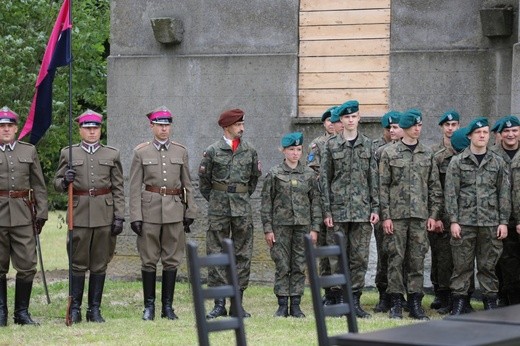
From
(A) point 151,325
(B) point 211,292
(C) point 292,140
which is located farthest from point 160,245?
(B) point 211,292

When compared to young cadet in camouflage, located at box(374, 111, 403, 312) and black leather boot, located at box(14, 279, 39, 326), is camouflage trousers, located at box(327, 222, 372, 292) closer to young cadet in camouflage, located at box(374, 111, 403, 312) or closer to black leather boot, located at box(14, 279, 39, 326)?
young cadet in camouflage, located at box(374, 111, 403, 312)

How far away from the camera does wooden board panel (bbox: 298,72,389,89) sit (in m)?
15.1

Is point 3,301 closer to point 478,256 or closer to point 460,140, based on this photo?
point 478,256

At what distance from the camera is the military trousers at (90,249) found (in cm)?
1230

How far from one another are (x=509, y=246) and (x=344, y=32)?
395 cm

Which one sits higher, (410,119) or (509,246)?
(410,119)

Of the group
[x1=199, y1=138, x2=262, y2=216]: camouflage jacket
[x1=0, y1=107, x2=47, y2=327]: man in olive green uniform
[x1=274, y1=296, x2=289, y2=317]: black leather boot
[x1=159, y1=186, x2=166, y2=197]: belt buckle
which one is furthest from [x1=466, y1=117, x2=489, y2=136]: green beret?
[x1=0, y1=107, x2=47, y2=327]: man in olive green uniform

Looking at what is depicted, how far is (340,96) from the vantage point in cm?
1532

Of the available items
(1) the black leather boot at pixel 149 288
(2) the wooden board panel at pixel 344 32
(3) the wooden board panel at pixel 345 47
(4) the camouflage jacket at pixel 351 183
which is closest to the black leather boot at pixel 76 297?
(1) the black leather boot at pixel 149 288

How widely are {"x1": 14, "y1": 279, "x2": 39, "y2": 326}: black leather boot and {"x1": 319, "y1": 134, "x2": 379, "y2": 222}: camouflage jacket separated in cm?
312

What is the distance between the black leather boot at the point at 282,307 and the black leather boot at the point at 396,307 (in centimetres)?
106

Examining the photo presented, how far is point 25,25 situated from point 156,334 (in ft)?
27.8

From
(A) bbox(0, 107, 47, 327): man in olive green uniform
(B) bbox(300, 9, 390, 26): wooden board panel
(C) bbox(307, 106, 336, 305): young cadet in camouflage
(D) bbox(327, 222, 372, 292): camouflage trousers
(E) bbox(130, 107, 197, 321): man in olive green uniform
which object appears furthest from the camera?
(B) bbox(300, 9, 390, 26): wooden board panel

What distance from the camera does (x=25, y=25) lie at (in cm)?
1838
